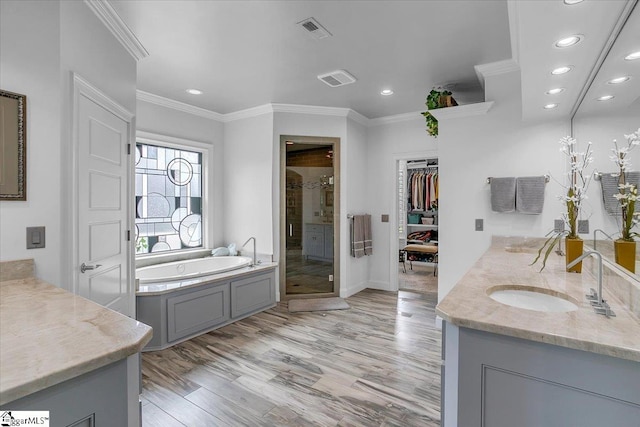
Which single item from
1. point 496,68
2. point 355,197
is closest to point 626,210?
point 496,68

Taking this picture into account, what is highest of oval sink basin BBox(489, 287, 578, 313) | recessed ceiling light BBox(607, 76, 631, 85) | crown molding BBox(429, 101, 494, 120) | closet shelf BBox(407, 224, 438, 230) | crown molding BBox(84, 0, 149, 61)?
crown molding BBox(84, 0, 149, 61)

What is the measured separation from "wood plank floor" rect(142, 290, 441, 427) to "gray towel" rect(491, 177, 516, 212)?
1412 mm

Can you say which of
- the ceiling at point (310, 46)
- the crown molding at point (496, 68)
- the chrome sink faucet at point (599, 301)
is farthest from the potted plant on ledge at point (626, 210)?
the crown molding at point (496, 68)

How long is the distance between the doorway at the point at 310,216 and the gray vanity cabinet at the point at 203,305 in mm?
541

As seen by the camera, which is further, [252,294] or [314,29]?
[252,294]

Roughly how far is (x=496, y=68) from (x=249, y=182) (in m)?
3.22

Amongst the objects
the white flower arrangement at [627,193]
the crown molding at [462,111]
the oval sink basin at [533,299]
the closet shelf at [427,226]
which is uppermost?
the crown molding at [462,111]

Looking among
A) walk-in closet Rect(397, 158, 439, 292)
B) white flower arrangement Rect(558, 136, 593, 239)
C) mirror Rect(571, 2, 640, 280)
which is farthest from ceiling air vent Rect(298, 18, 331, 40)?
walk-in closet Rect(397, 158, 439, 292)

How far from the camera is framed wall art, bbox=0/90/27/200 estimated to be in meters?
1.52

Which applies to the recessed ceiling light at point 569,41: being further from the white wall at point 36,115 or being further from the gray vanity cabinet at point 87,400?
the white wall at point 36,115

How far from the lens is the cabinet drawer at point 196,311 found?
3.00 meters

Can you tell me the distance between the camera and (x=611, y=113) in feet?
5.39

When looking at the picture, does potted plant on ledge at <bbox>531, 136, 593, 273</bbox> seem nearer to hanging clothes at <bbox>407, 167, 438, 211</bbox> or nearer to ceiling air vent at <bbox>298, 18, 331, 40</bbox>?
ceiling air vent at <bbox>298, 18, 331, 40</bbox>

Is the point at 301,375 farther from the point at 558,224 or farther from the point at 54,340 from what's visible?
the point at 558,224
